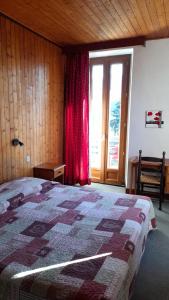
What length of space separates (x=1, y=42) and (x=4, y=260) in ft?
8.12

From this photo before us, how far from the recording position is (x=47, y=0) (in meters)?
2.50

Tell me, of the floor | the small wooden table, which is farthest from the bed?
the small wooden table

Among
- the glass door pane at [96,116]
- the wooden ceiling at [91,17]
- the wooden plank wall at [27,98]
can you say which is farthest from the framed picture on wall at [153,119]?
the wooden plank wall at [27,98]

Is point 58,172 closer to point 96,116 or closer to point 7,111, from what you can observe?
point 7,111

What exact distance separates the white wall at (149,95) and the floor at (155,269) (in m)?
1.42

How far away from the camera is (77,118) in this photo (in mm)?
4336

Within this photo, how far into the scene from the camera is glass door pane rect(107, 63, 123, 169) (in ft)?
14.4

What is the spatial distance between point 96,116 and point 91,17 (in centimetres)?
200

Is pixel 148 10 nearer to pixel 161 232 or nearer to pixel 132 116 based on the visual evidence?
pixel 132 116

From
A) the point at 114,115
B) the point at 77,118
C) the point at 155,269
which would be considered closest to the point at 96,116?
the point at 114,115

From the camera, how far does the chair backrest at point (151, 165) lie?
338 cm

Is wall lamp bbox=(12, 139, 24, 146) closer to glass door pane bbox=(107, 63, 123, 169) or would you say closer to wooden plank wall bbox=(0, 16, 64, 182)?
wooden plank wall bbox=(0, 16, 64, 182)

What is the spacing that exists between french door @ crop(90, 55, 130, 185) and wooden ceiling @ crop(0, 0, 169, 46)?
0.72 m

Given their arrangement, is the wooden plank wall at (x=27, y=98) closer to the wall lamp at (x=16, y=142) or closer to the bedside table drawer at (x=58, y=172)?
the wall lamp at (x=16, y=142)
